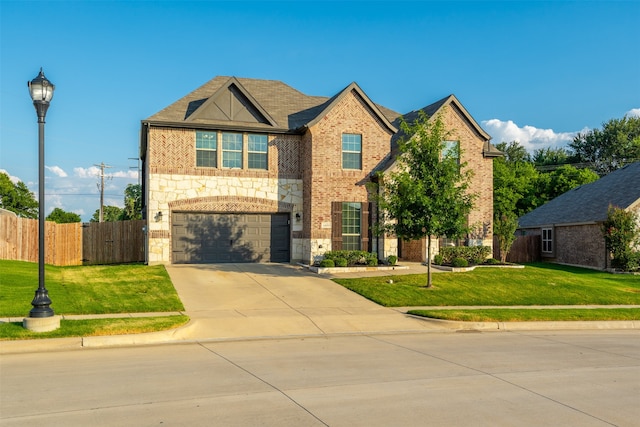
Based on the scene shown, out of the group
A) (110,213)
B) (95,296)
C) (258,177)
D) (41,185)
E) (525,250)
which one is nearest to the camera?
(41,185)

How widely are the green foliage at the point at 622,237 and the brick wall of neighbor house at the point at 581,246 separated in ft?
3.40

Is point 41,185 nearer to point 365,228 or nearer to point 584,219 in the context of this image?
point 365,228

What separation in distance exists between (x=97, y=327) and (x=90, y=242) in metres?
15.1

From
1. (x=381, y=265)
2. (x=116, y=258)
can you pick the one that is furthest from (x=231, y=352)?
(x=116, y=258)

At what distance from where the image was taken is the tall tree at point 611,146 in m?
66.8

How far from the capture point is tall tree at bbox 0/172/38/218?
67.0 metres

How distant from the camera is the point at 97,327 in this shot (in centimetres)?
1159

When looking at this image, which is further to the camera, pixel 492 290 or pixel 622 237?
pixel 622 237

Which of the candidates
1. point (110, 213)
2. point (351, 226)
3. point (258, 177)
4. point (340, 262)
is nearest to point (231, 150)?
point (258, 177)

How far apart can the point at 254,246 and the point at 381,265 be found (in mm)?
5873

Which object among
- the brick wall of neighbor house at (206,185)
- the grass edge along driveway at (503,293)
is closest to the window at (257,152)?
the brick wall of neighbor house at (206,185)

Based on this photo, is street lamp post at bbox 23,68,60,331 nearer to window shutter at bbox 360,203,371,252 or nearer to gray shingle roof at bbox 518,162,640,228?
window shutter at bbox 360,203,371,252

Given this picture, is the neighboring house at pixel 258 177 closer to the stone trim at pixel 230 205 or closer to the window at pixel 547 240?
the stone trim at pixel 230 205

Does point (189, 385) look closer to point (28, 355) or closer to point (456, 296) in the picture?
point (28, 355)
